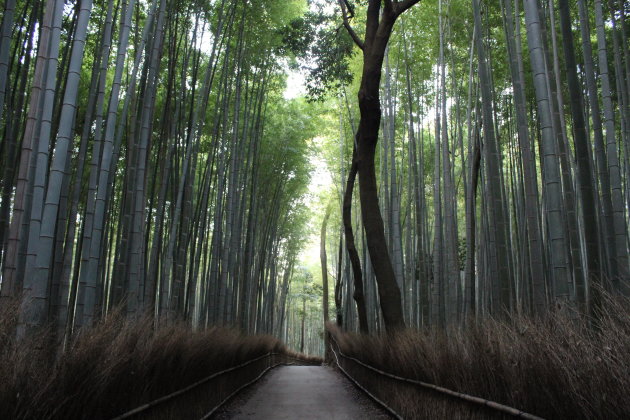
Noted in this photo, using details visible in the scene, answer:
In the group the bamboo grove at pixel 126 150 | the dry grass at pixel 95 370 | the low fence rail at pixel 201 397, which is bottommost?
the low fence rail at pixel 201 397

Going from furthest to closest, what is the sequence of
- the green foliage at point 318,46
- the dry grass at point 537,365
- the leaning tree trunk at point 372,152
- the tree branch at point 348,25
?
1. the green foliage at point 318,46
2. the tree branch at point 348,25
3. the leaning tree trunk at point 372,152
4. the dry grass at point 537,365

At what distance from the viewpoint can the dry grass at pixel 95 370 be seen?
1447 mm

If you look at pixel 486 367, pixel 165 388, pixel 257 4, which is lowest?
pixel 165 388

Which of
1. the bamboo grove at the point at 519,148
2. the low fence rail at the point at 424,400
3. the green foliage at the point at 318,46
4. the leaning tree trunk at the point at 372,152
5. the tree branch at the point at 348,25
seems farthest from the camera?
the green foliage at the point at 318,46

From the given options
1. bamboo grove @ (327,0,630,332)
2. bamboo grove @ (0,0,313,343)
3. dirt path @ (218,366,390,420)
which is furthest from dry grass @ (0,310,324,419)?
bamboo grove @ (327,0,630,332)

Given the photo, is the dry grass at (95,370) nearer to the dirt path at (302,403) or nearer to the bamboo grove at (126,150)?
the bamboo grove at (126,150)

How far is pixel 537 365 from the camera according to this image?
183 centimetres

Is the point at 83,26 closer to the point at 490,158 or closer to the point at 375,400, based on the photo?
the point at 490,158

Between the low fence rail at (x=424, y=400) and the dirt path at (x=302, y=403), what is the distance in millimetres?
138

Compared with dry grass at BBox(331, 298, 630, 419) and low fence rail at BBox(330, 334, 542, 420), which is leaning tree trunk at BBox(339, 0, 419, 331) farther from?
dry grass at BBox(331, 298, 630, 419)

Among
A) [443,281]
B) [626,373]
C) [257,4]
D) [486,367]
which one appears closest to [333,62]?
[257,4]

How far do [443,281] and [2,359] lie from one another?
21.2 ft

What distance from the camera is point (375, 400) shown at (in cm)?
483

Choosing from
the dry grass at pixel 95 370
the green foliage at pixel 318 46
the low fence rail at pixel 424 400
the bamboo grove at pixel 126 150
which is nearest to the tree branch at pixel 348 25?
the green foliage at pixel 318 46
